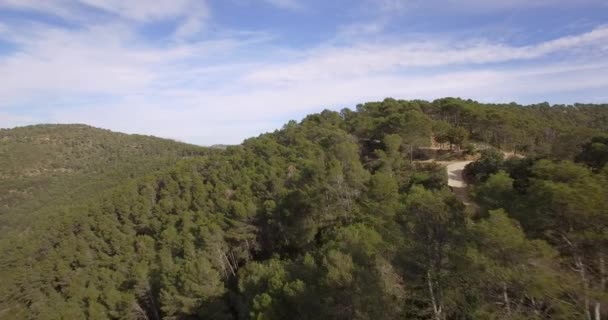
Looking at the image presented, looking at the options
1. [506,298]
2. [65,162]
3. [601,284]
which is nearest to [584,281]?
[601,284]

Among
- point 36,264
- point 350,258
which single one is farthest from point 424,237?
point 36,264

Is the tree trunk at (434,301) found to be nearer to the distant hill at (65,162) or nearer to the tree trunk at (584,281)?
the tree trunk at (584,281)

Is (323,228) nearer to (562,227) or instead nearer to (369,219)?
(369,219)

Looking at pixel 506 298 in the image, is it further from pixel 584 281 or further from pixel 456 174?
pixel 456 174

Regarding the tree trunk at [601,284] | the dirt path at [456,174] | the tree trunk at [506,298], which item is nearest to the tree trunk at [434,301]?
the tree trunk at [506,298]

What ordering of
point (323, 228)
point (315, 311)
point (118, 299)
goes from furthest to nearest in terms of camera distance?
point (118, 299) < point (323, 228) < point (315, 311)

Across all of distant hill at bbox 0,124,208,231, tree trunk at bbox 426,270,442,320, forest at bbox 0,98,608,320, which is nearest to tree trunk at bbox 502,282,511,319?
forest at bbox 0,98,608,320

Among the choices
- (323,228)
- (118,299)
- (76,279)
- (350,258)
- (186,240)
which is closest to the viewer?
(350,258)

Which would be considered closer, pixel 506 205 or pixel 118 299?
pixel 506 205

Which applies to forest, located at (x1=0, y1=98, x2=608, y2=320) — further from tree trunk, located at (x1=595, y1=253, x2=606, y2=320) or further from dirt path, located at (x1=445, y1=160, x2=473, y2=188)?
dirt path, located at (x1=445, y1=160, x2=473, y2=188)
